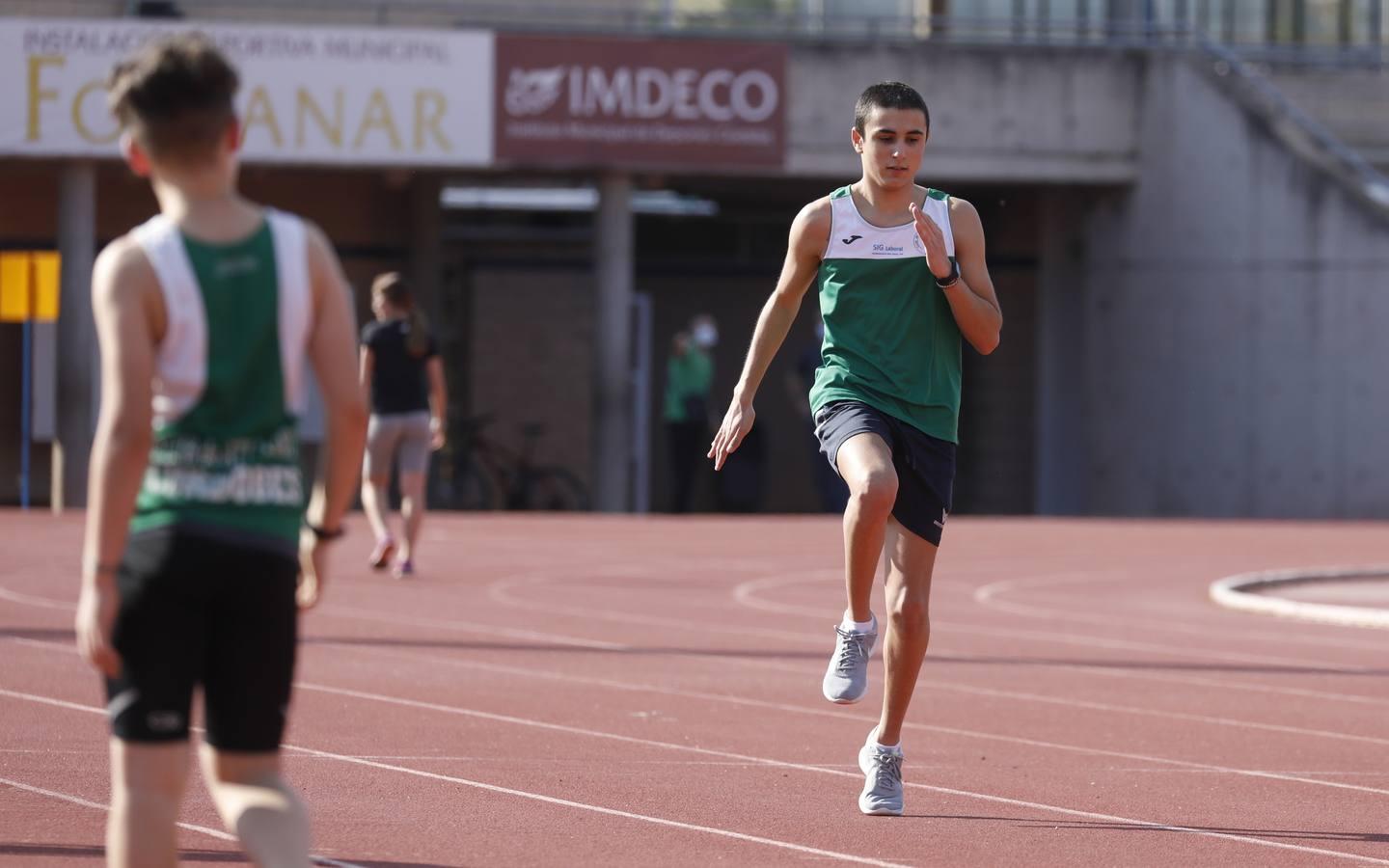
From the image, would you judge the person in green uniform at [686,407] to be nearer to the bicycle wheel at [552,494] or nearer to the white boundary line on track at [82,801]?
the bicycle wheel at [552,494]

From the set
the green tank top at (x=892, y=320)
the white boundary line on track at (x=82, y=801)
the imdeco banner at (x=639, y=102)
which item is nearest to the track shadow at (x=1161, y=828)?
the green tank top at (x=892, y=320)

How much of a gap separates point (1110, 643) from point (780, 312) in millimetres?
6322

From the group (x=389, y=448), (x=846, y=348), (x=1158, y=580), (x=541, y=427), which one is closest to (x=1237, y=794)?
(x=846, y=348)

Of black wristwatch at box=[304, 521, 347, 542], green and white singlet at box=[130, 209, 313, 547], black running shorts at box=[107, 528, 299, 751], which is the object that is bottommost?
black running shorts at box=[107, 528, 299, 751]

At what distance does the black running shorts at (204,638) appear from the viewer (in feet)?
13.0

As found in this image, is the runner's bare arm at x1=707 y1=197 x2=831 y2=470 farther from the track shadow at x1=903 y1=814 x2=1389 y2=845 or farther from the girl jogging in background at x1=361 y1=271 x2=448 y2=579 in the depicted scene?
the girl jogging in background at x1=361 y1=271 x2=448 y2=579

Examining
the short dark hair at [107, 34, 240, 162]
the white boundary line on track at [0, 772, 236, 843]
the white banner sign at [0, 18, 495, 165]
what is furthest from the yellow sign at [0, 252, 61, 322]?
the short dark hair at [107, 34, 240, 162]

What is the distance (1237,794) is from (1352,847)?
3.32 feet

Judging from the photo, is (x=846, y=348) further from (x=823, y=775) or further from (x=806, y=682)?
(x=806, y=682)

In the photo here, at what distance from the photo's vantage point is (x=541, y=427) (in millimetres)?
29125

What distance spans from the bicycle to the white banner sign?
376 centimetres

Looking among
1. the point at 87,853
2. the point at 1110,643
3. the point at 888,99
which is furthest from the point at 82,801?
the point at 1110,643

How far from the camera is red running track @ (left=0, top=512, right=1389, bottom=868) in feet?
20.7

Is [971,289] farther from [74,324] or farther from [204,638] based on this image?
[74,324]
